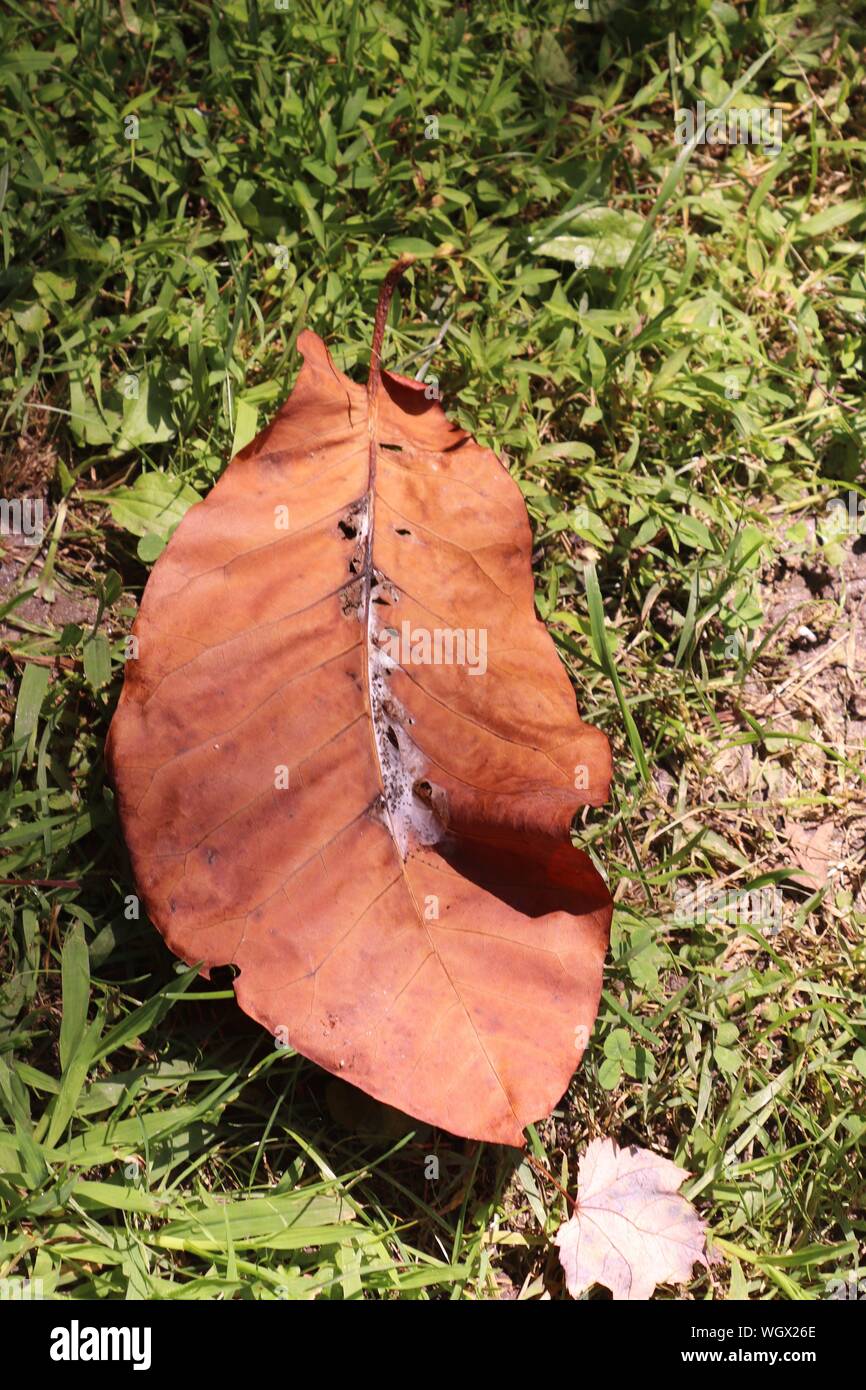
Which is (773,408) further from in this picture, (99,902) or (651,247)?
(99,902)

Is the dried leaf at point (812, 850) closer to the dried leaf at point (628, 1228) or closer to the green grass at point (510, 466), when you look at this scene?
the green grass at point (510, 466)

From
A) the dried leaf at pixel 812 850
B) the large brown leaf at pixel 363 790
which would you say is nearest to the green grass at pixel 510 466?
the dried leaf at pixel 812 850

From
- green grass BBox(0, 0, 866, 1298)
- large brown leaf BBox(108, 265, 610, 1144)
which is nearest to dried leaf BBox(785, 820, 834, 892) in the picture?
green grass BBox(0, 0, 866, 1298)

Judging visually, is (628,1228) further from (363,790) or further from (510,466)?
(510,466)

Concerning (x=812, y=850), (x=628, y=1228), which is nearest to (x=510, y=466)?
(x=812, y=850)

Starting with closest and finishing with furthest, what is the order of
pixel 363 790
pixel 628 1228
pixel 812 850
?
pixel 363 790, pixel 628 1228, pixel 812 850
